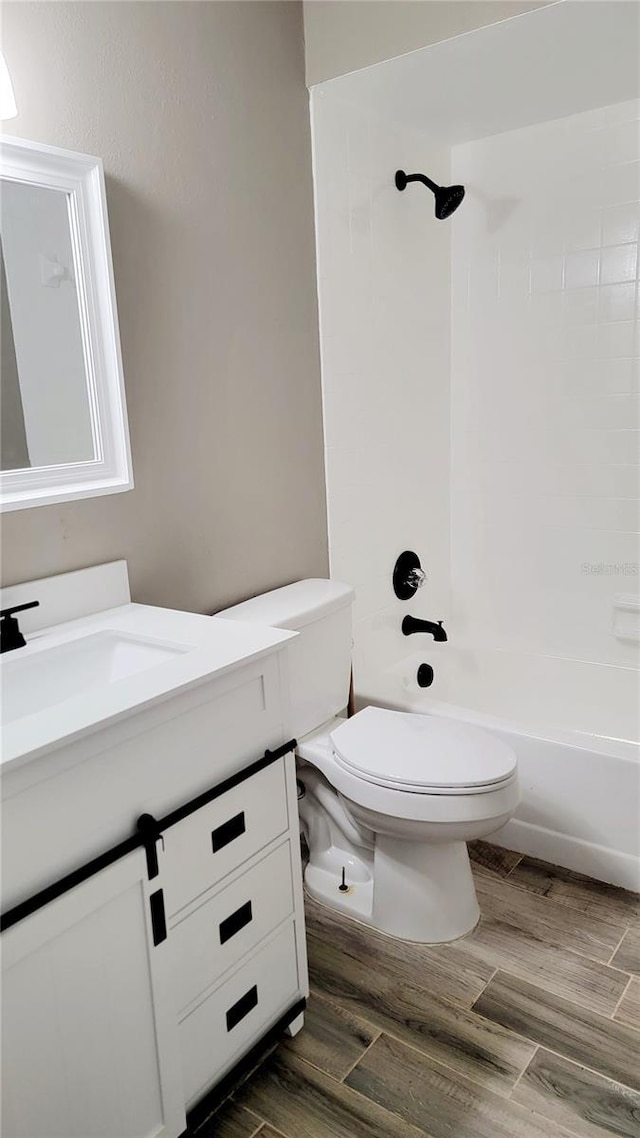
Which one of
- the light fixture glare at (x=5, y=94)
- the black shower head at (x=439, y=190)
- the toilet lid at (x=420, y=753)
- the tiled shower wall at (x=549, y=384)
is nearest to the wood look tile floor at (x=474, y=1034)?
the toilet lid at (x=420, y=753)

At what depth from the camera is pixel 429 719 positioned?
6.64 feet

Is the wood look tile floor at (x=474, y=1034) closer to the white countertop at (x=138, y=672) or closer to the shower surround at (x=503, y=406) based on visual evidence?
the shower surround at (x=503, y=406)

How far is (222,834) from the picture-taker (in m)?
1.38

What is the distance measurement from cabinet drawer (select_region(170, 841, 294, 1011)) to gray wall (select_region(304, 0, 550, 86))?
187 centimetres

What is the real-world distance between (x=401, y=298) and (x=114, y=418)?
4.21 ft

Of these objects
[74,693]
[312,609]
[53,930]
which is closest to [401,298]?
[312,609]

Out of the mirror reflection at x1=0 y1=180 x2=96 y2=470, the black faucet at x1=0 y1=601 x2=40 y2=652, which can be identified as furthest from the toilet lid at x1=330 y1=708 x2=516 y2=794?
the mirror reflection at x1=0 y1=180 x2=96 y2=470

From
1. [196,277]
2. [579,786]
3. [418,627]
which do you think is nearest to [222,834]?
[579,786]

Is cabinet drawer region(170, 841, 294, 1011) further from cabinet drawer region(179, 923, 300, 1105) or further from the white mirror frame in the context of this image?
the white mirror frame

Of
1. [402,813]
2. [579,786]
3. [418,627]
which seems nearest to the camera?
[402,813]

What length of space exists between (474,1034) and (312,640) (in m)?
0.91

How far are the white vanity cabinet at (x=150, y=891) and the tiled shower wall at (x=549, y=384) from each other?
1599mm

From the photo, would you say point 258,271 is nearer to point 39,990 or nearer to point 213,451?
point 213,451

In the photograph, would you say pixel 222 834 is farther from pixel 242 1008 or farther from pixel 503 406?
pixel 503 406
